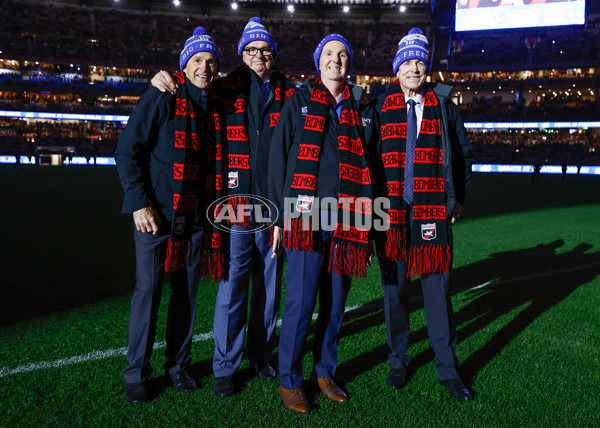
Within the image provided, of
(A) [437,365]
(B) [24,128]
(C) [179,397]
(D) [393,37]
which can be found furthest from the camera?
(D) [393,37]

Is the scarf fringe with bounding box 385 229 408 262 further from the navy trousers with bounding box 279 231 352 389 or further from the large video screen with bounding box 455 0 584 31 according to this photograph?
the large video screen with bounding box 455 0 584 31

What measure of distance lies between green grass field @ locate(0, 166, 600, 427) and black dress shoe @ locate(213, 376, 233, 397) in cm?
5

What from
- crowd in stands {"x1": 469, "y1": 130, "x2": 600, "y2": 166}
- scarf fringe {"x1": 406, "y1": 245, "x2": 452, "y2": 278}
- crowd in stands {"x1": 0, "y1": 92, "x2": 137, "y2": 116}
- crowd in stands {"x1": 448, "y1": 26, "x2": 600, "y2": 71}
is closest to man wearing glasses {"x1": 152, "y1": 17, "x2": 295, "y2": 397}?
scarf fringe {"x1": 406, "y1": 245, "x2": 452, "y2": 278}

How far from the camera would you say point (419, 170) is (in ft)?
10.7

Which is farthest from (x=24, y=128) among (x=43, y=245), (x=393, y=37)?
(x=43, y=245)

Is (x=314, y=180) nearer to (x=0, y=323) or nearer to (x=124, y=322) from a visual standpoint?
(x=124, y=322)

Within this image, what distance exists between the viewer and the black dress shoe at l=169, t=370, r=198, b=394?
324cm

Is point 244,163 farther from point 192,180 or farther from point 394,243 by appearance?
point 394,243

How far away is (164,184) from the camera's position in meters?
3.13

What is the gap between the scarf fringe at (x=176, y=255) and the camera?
3.13 meters

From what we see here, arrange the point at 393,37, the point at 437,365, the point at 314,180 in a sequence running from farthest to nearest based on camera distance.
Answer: the point at 393,37, the point at 437,365, the point at 314,180

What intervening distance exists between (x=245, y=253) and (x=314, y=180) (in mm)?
764

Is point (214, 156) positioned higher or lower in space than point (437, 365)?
higher

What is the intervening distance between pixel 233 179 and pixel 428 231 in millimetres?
1386
